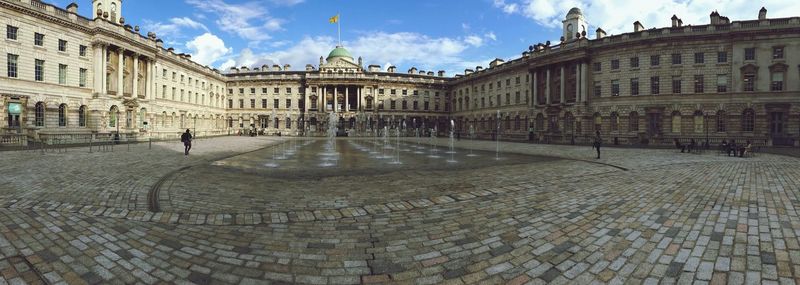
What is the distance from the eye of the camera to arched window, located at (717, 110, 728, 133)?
34125 millimetres

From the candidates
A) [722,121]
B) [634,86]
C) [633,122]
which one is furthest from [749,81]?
[633,122]

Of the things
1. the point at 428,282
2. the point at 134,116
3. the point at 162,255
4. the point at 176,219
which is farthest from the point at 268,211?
the point at 134,116

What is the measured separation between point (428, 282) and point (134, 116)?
48.6 meters

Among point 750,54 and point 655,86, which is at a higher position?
point 750,54

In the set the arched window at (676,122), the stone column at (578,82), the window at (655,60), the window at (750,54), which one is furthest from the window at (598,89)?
the window at (750,54)

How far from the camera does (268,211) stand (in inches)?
259

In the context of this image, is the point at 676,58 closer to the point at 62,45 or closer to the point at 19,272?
the point at 19,272

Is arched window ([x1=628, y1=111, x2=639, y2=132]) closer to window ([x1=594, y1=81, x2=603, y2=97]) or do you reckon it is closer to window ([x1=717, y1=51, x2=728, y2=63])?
window ([x1=594, y1=81, x2=603, y2=97])

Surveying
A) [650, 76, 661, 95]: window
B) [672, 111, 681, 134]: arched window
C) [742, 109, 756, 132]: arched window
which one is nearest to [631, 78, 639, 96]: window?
[650, 76, 661, 95]: window

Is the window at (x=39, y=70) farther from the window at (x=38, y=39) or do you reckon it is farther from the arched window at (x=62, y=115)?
the arched window at (x=62, y=115)

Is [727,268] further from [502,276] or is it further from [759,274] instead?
[502,276]

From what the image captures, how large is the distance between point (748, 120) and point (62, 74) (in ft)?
217

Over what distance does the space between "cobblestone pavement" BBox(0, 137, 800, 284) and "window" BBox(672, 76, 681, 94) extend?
34.4 metres

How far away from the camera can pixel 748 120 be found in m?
33.3
